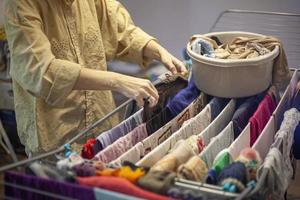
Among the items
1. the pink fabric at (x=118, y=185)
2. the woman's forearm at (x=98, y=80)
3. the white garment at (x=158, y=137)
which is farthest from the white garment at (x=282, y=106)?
the pink fabric at (x=118, y=185)

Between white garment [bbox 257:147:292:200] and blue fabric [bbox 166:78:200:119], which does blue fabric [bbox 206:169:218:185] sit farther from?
blue fabric [bbox 166:78:200:119]

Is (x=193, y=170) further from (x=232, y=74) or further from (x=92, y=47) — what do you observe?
(x=92, y=47)

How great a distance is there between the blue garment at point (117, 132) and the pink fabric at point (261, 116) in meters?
0.36

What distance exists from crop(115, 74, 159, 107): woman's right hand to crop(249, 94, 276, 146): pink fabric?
1.05 ft

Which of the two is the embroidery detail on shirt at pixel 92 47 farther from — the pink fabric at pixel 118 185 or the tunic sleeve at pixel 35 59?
the pink fabric at pixel 118 185

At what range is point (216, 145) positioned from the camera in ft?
4.53

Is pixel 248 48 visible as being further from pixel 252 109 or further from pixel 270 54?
pixel 252 109

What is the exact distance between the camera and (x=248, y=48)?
176 centimetres

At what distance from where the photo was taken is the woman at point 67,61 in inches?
58.2

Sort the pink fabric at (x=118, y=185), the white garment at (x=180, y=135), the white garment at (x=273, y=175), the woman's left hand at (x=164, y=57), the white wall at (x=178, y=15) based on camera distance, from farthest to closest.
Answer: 1. the white wall at (x=178, y=15)
2. the woman's left hand at (x=164, y=57)
3. the white garment at (x=180, y=135)
4. the white garment at (x=273, y=175)
5. the pink fabric at (x=118, y=185)

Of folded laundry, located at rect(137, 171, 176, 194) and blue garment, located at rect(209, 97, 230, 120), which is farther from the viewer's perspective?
blue garment, located at rect(209, 97, 230, 120)

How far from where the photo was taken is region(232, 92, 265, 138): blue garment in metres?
1.53

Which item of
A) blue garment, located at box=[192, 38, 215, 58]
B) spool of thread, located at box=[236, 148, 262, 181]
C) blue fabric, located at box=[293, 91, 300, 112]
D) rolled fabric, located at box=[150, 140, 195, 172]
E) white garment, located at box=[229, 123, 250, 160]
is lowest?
blue fabric, located at box=[293, 91, 300, 112]

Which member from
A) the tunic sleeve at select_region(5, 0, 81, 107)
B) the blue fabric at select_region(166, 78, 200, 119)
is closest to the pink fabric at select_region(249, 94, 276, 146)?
the blue fabric at select_region(166, 78, 200, 119)
